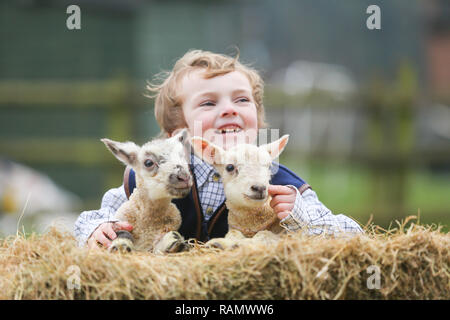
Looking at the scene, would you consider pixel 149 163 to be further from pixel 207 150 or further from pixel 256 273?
pixel 256 273

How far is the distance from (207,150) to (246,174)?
20cm

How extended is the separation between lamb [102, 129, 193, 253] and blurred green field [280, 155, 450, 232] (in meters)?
1.46

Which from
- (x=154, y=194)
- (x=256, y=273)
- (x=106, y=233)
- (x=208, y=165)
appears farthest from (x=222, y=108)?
(x=256, y=273)

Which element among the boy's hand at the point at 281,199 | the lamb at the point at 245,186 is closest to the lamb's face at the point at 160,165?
the lamb at the point at 245,186

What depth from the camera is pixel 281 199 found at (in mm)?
2396

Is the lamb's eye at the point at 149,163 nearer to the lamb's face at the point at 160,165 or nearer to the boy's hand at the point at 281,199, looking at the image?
the lamb's face at the point at 160,165

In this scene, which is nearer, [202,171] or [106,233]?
[106,233]

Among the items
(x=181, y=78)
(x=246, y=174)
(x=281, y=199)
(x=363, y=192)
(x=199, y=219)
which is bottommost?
(x=363, y=192)

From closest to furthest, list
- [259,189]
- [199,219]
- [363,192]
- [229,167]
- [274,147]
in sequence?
[259,189]
[229,167]
[274,147]
[199,219]
[363,192]

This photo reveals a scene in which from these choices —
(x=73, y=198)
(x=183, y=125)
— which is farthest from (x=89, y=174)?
(x=183, y=125)

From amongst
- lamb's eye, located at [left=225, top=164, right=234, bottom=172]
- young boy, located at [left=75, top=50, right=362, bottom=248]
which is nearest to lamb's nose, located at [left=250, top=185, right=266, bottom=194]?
lamb's eye, located at [left=225, top=164, right=234, bottom=172]

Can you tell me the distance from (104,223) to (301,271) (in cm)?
81

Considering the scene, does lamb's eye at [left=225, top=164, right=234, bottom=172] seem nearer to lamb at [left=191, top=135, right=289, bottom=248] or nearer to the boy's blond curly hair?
lamb at [left=191, top=135, right=289, bottom=248]

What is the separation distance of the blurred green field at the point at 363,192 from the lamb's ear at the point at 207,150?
1355 mm
